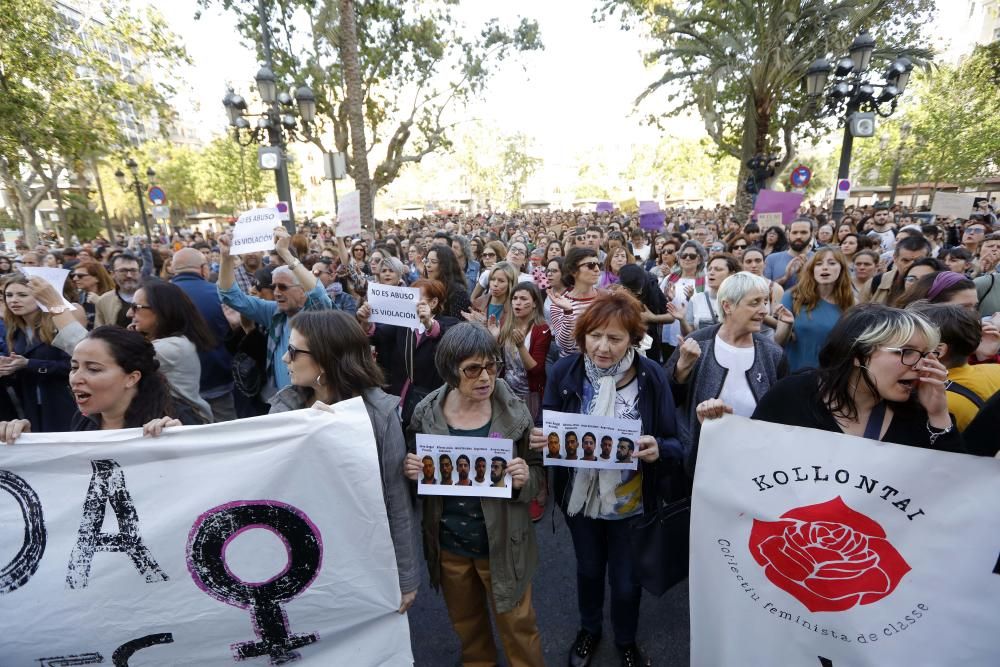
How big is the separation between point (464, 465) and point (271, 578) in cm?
86

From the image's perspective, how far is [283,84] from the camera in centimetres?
1819

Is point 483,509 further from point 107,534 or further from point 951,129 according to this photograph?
point 951,129

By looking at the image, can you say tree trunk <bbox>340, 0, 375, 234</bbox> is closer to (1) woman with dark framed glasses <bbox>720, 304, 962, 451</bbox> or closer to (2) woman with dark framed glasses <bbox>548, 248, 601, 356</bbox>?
(2) woman with dark framed glasses <bbox>548, 248, 601, 356</bbox>

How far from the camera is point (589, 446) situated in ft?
7.03

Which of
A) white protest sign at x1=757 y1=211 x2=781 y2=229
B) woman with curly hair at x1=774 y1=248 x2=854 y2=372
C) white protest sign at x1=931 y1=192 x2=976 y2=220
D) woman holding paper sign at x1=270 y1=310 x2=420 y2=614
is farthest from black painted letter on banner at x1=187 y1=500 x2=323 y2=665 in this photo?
white protest sign at x1=931 y1=192 x2=976 y2=220

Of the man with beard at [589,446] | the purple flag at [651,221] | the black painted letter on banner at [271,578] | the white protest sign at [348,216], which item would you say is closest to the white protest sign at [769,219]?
the purple flag at [651,221]

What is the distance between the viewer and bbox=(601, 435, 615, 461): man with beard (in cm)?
213

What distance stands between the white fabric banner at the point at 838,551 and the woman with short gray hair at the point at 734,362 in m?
0.58

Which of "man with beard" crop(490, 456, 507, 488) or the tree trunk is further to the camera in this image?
the tree trunk

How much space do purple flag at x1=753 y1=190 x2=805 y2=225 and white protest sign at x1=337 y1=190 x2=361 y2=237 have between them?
755cm

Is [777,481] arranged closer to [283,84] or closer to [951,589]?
[951,589]

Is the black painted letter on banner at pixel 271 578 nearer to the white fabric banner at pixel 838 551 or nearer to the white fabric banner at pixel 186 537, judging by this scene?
the white fabric banner at pixel 186 537

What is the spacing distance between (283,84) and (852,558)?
848 inches

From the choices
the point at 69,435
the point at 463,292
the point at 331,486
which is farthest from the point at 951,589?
the point at 463,292
